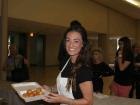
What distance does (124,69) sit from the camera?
442 centimetres

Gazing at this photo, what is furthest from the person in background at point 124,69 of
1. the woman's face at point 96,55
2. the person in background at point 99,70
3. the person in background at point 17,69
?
the person in background at point 17,69

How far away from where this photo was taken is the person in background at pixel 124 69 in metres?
4.39

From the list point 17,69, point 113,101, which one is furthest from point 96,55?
point 17,69

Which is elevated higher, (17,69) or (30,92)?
(30,92)

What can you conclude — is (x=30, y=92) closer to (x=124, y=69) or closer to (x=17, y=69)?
(x=124, y=69)

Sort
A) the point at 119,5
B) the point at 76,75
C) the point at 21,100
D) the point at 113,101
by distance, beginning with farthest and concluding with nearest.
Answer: the point at 119,5, the point at 113,101, the point at 21,100, the point at 76,75

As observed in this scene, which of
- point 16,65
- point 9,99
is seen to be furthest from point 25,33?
point 9,99

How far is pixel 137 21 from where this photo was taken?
21797 mm

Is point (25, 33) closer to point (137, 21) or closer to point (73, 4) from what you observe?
point (73, 4)

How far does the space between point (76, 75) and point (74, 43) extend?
0.23m

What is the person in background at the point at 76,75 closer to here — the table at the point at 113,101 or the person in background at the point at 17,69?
the table at the point at 113,101

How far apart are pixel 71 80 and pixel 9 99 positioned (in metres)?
0.93

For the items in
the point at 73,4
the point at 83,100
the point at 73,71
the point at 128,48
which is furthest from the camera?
the point at 73,4

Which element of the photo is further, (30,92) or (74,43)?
(30,92)
